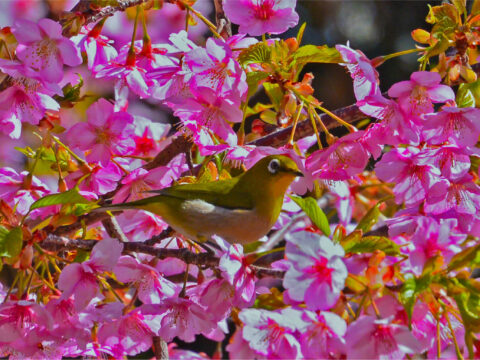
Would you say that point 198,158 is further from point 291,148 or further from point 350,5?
point 350,5

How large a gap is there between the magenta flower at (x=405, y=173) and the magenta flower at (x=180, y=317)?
0.37m

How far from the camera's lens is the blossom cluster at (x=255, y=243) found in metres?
0.83

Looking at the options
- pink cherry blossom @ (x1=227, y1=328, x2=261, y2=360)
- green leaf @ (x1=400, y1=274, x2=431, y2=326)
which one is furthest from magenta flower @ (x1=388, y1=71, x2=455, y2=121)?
pink cherry blossom @ (x1=227, y1=328, x2=261, y2=360)

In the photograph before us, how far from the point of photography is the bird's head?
991 millimetres

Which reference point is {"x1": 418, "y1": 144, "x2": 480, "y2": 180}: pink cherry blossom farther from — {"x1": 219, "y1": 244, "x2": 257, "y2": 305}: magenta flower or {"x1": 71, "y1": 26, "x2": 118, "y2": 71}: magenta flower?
{"x1": 71, "y1": 26, "x2": 118, "y2": 71}: magenta flower

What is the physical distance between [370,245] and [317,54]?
298 millimetres

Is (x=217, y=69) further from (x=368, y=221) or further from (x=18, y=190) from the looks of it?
(x=18, y=190)

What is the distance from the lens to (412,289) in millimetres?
790

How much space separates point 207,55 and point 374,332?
0.45m

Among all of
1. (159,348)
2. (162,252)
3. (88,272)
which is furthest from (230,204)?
(159,348)

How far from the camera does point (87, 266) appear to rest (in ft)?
3.17

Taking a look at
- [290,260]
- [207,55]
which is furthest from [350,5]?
[290,260]

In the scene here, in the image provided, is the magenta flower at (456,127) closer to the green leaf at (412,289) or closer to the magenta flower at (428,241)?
the magenta flower at (428,241)

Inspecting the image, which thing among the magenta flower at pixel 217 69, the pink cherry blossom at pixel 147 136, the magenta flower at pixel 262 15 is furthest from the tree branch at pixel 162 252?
the pink cherry blossom at pixel 147 136
